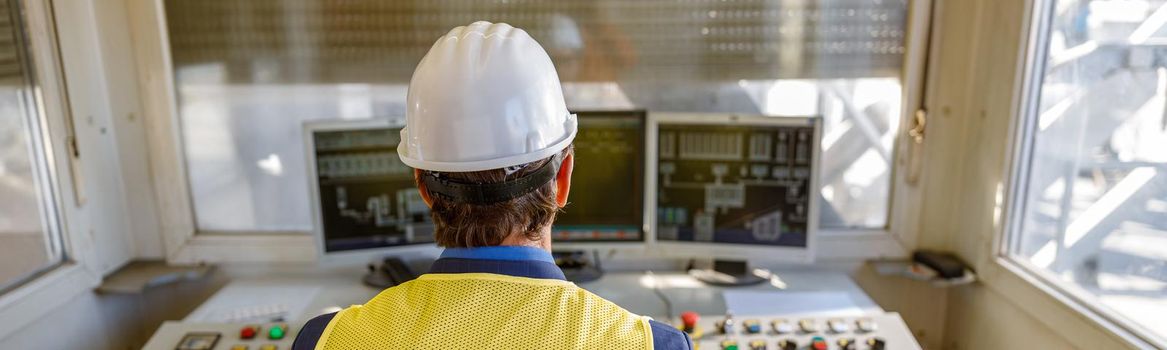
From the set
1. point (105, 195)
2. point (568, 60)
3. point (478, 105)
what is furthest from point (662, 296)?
point (105, 195)

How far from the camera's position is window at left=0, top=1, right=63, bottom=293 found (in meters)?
1.54

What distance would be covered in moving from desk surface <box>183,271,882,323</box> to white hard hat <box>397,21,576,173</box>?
877 mm

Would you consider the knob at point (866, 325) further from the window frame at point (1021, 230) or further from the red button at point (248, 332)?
the red button at point (248, 332)

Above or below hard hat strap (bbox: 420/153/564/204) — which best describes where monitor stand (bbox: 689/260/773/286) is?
below

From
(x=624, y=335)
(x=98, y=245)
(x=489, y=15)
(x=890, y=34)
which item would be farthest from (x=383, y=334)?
(x=890, y=34)

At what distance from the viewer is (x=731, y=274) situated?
6.04 feet

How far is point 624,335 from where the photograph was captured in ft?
2.43

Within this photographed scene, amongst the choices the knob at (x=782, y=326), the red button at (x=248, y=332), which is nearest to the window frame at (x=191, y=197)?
the red button at (x=248, y=332)

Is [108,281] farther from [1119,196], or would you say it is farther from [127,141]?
[1119,196]

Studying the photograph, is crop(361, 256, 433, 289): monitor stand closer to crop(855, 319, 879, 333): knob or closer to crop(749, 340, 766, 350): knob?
crop(749, 340, 766, 350): knob

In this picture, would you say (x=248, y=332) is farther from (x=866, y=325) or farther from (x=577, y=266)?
(x=866, y=325)

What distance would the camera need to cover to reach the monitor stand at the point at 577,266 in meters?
1.82

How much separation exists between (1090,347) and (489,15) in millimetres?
1609

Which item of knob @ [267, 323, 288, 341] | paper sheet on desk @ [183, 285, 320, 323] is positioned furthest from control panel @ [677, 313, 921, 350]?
paper sheet on desk @ [183, 285, 320, 323]
